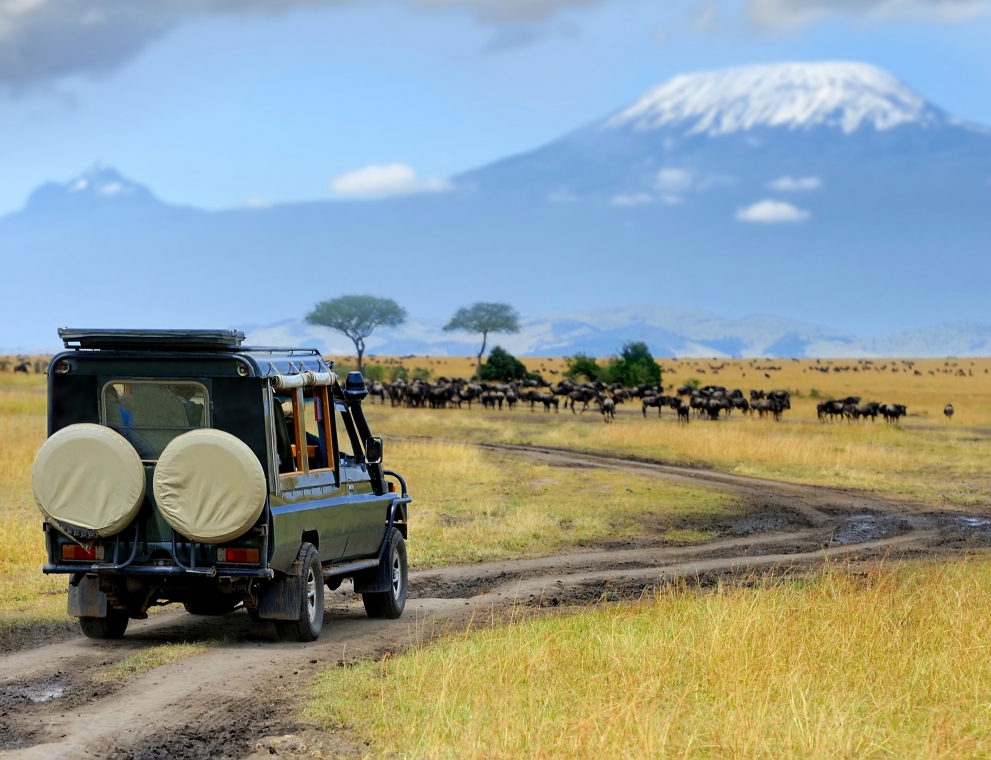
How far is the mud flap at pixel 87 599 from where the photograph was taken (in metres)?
11.2

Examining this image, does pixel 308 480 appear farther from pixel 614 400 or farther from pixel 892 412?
pixel 614 400

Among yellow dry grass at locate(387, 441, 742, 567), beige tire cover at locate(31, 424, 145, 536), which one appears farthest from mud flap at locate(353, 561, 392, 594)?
yellow dry grass at locate(387, 441, 742, 567)

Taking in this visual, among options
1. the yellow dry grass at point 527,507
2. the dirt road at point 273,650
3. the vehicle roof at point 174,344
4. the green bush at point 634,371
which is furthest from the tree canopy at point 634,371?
the vehicle roof at point 174,344

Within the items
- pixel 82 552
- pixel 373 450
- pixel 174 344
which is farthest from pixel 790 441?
pixel 82 552

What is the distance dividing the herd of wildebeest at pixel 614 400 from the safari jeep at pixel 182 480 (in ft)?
140

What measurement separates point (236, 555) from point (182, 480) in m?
0.77

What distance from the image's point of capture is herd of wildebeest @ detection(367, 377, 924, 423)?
5688 centimetres

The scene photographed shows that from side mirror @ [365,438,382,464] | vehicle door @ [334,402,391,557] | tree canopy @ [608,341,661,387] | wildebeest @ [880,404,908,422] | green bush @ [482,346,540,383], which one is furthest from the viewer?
green bush @ [482,346,540,383]

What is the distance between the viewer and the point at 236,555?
34.6 ft

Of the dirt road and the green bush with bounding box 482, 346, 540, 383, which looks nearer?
the dirt road

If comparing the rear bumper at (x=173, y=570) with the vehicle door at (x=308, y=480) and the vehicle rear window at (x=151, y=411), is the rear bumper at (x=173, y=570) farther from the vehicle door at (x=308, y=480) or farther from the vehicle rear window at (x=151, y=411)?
the vehicle rear window at (x=151, y=411)

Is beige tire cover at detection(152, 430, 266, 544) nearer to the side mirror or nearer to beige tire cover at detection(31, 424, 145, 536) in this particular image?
beige tire cover at detection(31, 424, 145, 536)

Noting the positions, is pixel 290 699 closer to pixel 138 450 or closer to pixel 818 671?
pixel 138 450

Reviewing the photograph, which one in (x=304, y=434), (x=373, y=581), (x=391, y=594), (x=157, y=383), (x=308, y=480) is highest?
(x=157, y=383)
